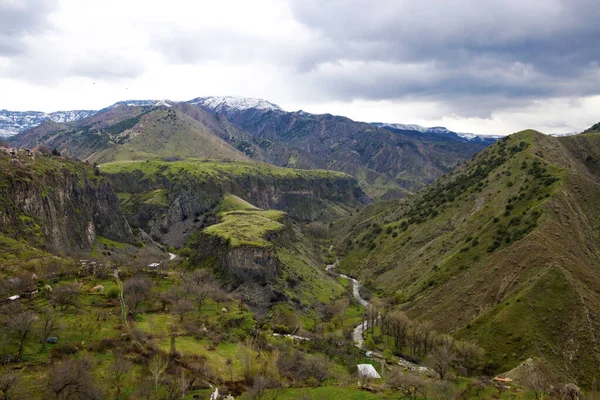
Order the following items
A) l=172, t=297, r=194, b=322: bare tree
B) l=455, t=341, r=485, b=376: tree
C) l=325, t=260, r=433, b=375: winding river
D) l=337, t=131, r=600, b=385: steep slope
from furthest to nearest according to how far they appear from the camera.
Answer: l=325, t=260, r=433, b=375: winding river < l=172, t=297, r=194, b=322: bare tree < l=337, t=131, r=600, b=385: steep slope < l=455, t=341, r=485, b=376: tree

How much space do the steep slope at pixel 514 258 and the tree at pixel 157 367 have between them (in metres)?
65.5

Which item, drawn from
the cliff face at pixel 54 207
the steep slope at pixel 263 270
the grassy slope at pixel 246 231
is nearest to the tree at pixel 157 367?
the steep slope at pixel 263 270

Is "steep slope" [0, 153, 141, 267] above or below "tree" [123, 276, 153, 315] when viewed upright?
above

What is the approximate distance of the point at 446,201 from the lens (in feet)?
614

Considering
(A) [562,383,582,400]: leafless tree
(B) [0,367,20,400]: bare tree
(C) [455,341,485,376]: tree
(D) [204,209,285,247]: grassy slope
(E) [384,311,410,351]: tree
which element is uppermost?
(B) [0,367,20,400]: bare tree

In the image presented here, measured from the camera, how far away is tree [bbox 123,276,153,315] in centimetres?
→ 8531

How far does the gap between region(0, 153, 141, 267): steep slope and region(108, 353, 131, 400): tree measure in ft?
180

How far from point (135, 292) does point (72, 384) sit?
142ft

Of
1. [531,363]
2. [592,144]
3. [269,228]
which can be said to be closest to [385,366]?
[531,363]

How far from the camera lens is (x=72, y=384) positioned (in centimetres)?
4691

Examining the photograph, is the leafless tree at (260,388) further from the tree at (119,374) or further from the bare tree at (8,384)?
the bare tree at (8,384)

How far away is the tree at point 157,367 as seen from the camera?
2116 inches

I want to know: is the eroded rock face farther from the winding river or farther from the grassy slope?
the winding river

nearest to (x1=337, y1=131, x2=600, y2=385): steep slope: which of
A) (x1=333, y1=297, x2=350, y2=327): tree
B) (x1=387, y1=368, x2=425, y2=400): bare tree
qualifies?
(x1=333, y1=297, x2=350, y2=327): tree
